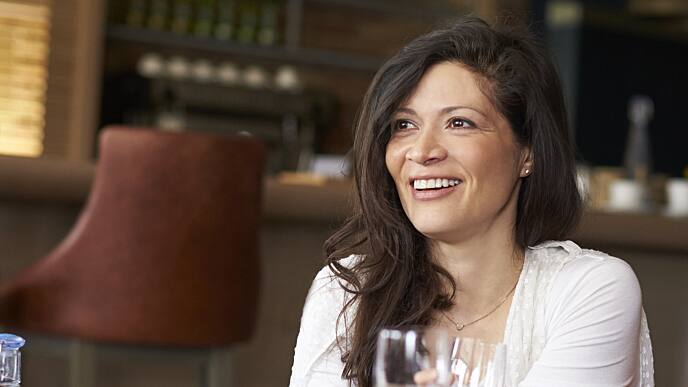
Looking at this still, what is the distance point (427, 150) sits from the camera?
171 centimetres

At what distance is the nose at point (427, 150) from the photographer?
1704mm

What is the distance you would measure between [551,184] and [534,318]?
0.23m

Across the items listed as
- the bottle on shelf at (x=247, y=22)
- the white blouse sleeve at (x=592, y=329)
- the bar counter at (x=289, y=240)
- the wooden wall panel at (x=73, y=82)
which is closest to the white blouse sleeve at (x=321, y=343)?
the white blouse sleeve at (x=592, y=329)

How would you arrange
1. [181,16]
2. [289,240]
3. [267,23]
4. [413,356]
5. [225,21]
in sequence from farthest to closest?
[267,23] → [225,21] → [181,16] → [289,240] → [413,356]

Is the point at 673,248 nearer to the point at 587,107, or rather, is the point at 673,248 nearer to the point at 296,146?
the point at 296,146

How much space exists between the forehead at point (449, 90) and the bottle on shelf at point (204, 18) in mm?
4004

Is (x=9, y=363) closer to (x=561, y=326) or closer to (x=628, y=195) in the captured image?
(x=561, y=326)

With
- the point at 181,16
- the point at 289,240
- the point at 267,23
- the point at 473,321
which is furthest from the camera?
the point at 267,23

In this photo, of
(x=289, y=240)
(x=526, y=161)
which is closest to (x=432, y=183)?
(x=526, y=161)

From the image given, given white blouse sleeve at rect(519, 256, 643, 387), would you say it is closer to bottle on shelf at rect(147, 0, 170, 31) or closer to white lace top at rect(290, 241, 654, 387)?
white lace top at rect(290, 241, 654, 387)

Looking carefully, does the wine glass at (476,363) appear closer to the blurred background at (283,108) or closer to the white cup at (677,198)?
the blurred background at (283,108)

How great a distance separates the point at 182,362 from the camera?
2633mm

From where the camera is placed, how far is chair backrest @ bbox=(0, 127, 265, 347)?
2.54 metres

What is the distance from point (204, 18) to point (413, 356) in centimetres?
484
